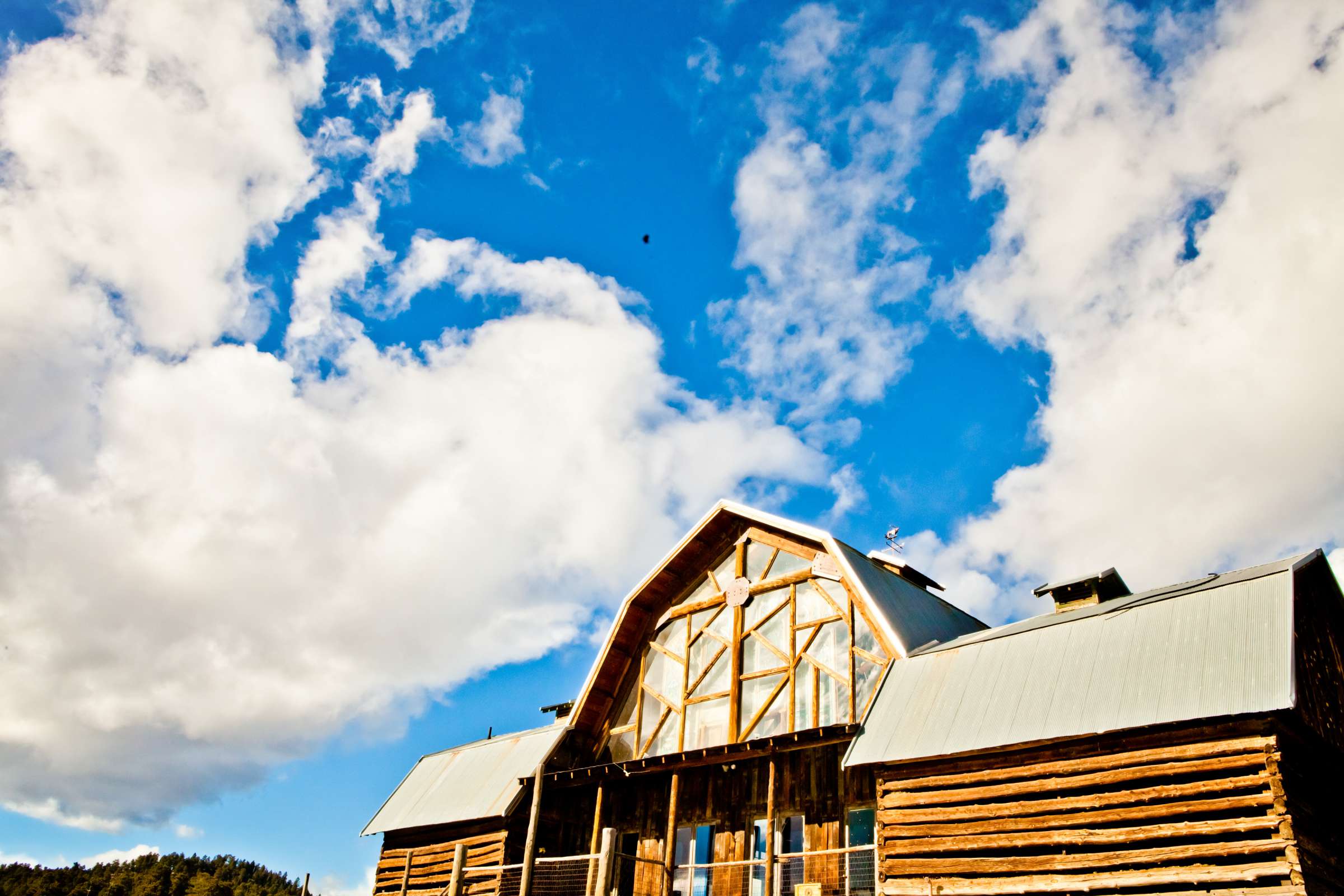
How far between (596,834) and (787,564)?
24.7 feet

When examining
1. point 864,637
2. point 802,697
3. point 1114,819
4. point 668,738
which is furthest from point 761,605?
point 1114,819

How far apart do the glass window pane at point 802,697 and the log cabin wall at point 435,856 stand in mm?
8413

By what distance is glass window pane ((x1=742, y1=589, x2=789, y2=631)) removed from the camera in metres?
22.5

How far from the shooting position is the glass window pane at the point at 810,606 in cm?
2131

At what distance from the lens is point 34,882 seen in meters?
98.5

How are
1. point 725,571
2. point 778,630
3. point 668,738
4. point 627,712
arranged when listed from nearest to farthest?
1. point 778,630
2. point 668,738
3. point 725,571
4. point 627,712

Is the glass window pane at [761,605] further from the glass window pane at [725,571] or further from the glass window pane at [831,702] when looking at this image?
the glass window pane at [831,702]

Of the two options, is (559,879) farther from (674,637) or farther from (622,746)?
(674,637)

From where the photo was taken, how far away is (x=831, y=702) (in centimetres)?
2005

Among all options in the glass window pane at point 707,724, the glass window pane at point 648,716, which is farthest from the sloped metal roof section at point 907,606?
the glass window pane at point 648,716

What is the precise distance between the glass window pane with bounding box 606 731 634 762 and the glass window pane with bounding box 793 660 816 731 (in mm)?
4928

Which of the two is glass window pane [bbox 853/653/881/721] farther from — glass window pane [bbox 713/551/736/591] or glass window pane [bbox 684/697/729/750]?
glass window pane [bbox 713/551/736/591]

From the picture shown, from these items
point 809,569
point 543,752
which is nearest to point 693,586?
point 809,569

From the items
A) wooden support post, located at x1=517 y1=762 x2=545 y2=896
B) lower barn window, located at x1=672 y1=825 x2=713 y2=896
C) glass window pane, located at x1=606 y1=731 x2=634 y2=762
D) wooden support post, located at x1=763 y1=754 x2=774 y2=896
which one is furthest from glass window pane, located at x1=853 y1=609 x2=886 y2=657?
wooden support post, located at x1=517 y1=762 x2=545 y2=896
